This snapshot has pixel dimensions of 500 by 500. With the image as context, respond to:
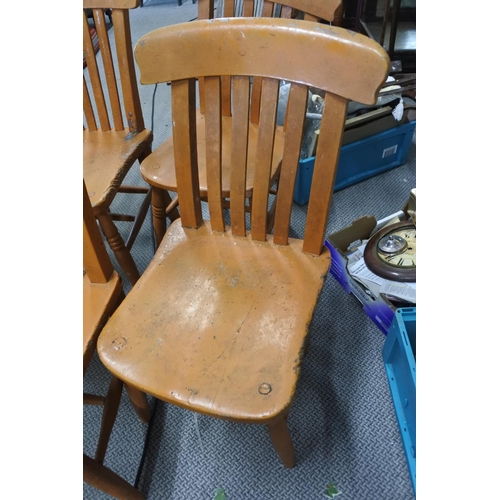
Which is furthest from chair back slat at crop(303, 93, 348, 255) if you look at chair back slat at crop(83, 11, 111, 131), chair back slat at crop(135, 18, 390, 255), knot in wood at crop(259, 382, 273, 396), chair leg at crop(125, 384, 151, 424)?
chair back slat at crop(83, 11, 111, 131)

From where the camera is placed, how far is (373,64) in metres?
0.66

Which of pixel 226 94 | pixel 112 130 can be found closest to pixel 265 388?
pixel 226 94

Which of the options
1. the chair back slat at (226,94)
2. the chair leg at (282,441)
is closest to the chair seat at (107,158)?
the chair back slat at (226,94)

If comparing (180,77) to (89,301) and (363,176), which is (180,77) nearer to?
(89,301)

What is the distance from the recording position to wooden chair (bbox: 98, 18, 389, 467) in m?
0.70

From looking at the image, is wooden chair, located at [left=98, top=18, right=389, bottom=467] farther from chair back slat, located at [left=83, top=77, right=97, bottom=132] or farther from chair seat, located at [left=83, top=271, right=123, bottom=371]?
chair back slat, located at [left=83, top=77, right=97, bottom=132]

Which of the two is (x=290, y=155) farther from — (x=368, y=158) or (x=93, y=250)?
(x=368, y=158)

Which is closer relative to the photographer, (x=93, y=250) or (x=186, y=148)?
(x=93, y=250)

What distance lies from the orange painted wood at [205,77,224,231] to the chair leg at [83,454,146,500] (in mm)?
585

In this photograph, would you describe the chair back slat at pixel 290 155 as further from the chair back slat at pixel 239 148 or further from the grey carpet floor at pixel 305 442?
the grey carpet floor at pixel 305 442

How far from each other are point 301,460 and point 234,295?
0.53m

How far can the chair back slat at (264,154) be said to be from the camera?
0.78m

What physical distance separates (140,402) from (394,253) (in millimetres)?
869

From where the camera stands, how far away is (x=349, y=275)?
136cm
